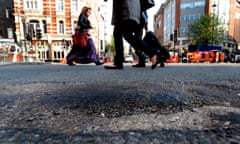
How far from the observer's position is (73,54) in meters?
8.69

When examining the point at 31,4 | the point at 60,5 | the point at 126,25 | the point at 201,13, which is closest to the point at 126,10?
the point at 126,25

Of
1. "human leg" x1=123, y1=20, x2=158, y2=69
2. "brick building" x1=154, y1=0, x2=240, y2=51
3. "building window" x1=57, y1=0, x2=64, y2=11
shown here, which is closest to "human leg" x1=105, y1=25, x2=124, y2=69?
"human leg" x1=123, y1=20, x2=158, y2=69

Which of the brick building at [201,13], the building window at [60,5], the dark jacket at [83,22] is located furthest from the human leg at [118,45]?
the brick building at [201,13]

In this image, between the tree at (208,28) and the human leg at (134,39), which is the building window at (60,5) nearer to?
the tree at (208,28)

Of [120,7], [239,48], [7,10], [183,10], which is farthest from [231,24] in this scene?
[120,7]

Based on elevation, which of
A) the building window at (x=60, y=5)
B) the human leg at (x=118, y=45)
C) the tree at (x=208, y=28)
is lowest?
the human leg at (x=118, y=45)

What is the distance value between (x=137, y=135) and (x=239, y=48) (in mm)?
60985

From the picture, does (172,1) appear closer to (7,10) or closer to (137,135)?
(7,10)

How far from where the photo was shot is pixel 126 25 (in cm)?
384

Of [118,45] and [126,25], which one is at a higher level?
[126,25]

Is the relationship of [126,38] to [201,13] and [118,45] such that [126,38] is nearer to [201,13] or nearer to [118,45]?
[118,45]

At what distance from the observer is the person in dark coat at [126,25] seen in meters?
3.50

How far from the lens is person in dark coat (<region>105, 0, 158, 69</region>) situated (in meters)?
3.50

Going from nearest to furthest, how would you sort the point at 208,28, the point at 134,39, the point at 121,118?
the point at 121,118 < the point at 134,39 < the point at 208,28
